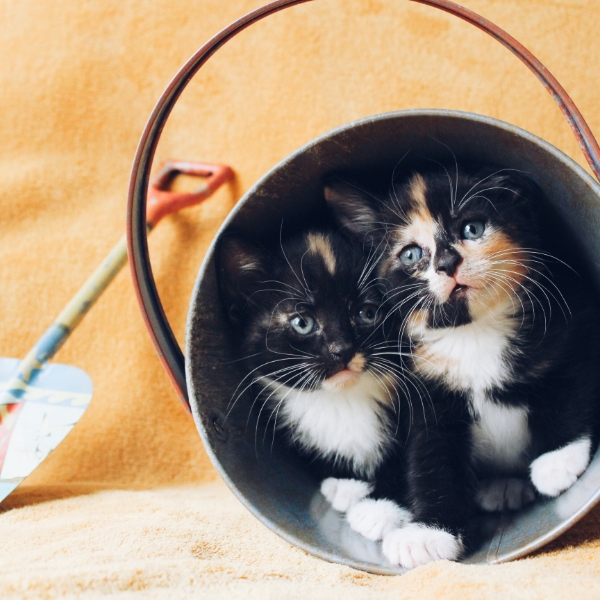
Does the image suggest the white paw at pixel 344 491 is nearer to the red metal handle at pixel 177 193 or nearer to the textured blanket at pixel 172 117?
the textured blanket at pixel 172 117

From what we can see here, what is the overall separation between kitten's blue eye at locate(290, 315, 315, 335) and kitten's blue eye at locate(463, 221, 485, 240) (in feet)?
0.94

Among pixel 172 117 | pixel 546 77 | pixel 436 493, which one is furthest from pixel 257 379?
pixel 172 117

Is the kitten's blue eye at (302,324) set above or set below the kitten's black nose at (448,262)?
below

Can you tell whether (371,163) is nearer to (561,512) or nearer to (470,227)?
(470,227)

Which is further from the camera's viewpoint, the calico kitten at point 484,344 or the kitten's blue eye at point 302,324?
the kitten's blue eye at point 302,324

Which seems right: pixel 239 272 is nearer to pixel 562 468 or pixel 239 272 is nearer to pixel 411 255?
pixel 411 255

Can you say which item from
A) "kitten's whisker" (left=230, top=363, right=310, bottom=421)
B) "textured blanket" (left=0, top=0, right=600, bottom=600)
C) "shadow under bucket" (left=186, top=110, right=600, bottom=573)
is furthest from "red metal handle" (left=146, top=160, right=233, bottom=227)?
"kitten's whisker" (left=230, top=363, right=310, bottom=421)

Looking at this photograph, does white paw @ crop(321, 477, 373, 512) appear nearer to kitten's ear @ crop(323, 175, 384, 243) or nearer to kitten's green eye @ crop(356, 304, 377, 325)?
kitten's green eye @ crop(356, 304, 377, 325)

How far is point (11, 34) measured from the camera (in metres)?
1.66

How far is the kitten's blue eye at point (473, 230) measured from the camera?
3.42 ft

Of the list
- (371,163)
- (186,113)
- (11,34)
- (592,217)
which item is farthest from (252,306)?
(11,34)

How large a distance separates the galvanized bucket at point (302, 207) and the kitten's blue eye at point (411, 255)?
16cm

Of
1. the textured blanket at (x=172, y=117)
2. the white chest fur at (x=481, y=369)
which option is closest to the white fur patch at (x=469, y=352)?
the white chest fur at (x=481, y=369)

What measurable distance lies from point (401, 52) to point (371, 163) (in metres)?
0.64
